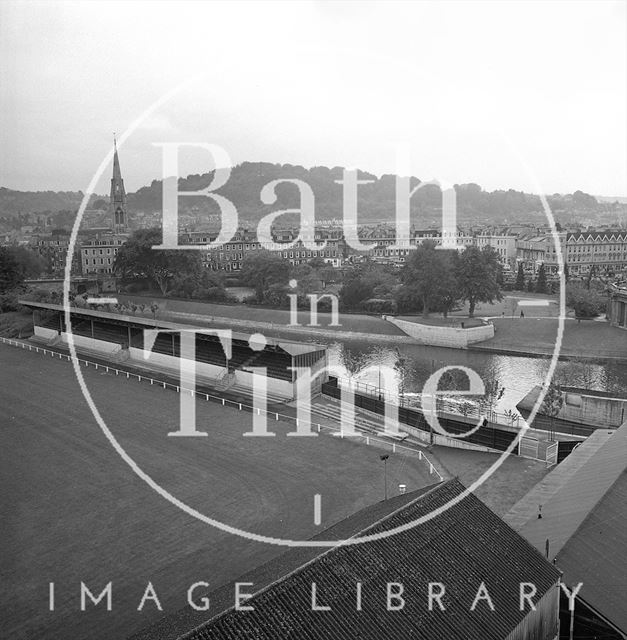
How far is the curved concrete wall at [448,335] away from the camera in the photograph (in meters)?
24.4

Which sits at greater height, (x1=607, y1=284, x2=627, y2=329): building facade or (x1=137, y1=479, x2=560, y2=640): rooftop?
(x1=607, y1=284, x2=627, y2=329): building facade

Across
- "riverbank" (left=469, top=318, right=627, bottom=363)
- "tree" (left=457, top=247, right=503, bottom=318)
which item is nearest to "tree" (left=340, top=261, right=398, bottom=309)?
"tree" (left=457, top=247, right=503, bottom=318)

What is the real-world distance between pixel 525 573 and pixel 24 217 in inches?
4353

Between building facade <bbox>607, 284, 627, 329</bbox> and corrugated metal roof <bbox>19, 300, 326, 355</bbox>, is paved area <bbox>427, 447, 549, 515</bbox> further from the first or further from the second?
building facade <bbox>607, 284, 627, 329</bbox>

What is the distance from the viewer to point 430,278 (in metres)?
27.0

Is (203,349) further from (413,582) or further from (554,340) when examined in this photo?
(413,582)

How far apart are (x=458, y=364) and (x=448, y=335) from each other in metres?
3.04

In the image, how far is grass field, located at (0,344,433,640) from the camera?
7.17 m

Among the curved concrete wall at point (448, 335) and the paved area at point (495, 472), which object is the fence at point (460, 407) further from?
the curved concrete wall at point (448, 335)

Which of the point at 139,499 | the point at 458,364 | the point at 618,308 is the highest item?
the point at 618,308

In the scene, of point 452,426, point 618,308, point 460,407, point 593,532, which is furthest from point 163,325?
point 618,308

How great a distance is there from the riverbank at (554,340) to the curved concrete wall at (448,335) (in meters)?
0.30

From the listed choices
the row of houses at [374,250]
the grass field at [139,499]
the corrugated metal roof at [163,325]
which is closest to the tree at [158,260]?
the row of houses at [374,250]

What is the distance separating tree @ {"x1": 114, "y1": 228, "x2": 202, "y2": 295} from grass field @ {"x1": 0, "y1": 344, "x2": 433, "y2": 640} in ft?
76.1
